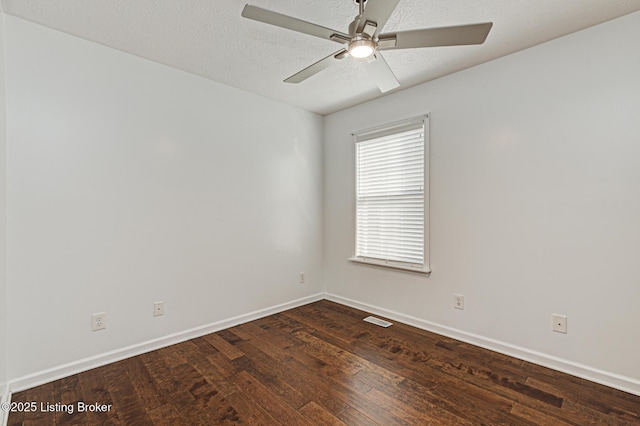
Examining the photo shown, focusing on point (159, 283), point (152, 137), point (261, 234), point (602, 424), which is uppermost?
point (152, 137)

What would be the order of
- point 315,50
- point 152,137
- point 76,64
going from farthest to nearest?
point 152,137
point 315,50
point 76,64

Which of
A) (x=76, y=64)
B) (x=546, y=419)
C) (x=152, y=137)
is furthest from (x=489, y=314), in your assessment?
(x=76, y=64)

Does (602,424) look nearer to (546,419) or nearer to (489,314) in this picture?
(546,419)

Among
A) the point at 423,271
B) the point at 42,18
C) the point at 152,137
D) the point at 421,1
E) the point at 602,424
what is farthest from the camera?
the point at 423,271

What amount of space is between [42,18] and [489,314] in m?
3.92

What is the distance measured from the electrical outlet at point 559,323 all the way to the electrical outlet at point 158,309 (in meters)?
3.09

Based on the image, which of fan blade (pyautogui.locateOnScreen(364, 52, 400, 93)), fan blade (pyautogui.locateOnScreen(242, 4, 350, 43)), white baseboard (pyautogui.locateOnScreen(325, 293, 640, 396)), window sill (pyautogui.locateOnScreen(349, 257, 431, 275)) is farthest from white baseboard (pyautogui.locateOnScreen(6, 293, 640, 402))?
fan blade (pyautogui.locateOnScreen(242, 4, 350, 43))

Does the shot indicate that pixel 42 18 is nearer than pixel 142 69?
Yes

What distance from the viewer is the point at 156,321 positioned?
2.63 m

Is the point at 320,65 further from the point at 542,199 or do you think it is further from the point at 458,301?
the point at 458,301

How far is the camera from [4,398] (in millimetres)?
1863

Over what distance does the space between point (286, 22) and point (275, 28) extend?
2.17ft

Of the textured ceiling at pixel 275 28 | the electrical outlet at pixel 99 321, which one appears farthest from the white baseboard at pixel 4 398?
the textured ceiling at pixel 275 28

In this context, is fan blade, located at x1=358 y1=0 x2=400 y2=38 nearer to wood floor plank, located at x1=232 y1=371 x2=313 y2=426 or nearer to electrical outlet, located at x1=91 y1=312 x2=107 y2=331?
wood floor plank, located at x1=232 y1=371 x2=313 y2=426
